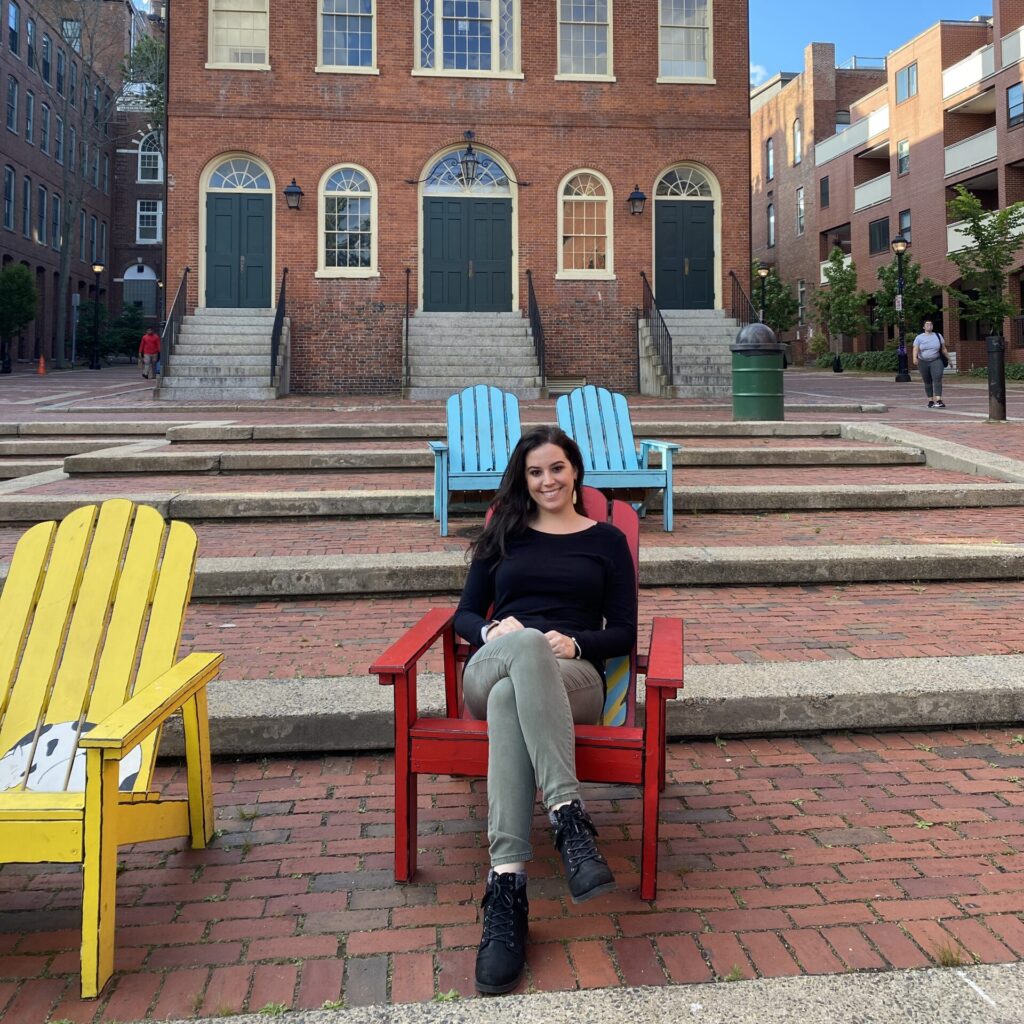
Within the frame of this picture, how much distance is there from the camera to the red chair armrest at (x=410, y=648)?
2.86 metres

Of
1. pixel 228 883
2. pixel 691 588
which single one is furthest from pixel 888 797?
pixel 691 588

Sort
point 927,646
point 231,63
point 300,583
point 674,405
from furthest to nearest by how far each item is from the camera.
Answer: point 231,63 < point 674,405 < point 300,583 < point 927,646

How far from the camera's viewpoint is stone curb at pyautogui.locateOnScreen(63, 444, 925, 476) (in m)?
9.34

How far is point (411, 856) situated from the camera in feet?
9.59

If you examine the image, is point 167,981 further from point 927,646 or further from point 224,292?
point 224,292

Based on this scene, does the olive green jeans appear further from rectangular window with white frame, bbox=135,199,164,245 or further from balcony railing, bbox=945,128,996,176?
rectangular window with white frame, bbox=135,199,164,245

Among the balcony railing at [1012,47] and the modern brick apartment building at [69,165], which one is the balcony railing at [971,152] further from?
the modern brick apartment building at [69,165]

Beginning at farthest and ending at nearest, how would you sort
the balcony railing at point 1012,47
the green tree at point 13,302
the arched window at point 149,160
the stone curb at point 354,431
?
the arched window at point 149,160
the green tree at point 13,302
the balcony railing at point 1012,47
the stone curb at point 354,431

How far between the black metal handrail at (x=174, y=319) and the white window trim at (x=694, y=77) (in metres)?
10.8

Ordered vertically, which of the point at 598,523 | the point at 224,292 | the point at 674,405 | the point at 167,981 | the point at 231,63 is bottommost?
the point at 167,981

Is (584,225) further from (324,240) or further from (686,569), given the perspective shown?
(686,569)

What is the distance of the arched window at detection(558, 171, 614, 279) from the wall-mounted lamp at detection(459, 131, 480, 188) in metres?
1.87

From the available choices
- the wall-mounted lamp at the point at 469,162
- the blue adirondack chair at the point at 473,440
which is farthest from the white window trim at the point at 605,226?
the blue adirondack chair at the point at 473,440

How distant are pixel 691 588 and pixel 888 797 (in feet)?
9.10
